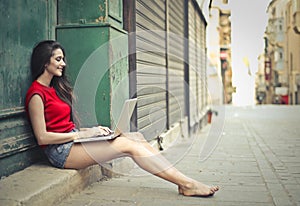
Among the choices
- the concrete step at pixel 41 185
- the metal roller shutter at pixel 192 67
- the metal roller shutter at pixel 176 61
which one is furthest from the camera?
the metal roller shutter at pixel 192 67

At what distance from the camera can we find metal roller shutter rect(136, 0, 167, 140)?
6.22m

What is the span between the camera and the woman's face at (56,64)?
387 centimetres

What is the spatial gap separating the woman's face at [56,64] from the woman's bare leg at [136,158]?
2.31ft

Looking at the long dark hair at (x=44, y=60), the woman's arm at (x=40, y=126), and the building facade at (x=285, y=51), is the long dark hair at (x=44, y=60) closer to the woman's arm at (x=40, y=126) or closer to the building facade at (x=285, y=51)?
the woman's arm at (x=40, y=126)

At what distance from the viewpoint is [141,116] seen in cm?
635

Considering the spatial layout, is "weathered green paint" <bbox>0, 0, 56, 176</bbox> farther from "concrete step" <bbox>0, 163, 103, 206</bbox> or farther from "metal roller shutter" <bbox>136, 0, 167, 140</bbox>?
"metal roller shutter" <bbox>136, 0, 167, 140</bbox>

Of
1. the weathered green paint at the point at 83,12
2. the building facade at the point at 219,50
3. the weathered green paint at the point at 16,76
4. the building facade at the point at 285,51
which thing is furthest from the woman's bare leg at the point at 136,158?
the building facade at the point at 285,51

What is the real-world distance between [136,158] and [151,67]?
10.9ft

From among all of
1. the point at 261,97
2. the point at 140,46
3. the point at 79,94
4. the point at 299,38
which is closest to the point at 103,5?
the point at 79,94

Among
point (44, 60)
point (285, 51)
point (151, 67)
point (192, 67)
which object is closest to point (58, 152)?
point (44, 60)

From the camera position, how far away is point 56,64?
3.88 meters

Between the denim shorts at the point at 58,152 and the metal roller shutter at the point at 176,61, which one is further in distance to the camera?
the metal roller shutter at the point at 176,61

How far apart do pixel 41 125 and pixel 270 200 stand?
217cm

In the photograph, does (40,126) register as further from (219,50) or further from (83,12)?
(219,50)
